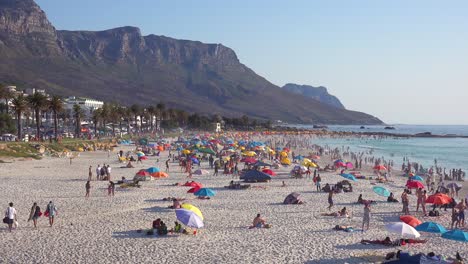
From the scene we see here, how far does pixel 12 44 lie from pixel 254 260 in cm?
17965

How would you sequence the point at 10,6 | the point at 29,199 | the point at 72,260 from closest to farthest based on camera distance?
1. the point at 72,260
2. the point at 29,199
3. the point at 10,6

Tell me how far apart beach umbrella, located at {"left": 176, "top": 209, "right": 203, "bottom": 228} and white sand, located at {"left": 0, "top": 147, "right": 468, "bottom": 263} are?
0.46m

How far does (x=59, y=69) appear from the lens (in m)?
178

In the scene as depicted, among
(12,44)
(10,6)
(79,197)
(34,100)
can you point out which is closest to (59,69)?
(12,44)

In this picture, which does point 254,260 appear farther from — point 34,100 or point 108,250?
point 34,100

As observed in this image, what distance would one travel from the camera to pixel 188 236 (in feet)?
51.3

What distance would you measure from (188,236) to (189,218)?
69 cm

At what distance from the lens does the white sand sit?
13.4 m

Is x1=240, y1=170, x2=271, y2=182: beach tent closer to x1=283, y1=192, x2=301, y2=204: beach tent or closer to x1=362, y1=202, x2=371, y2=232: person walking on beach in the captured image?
x1=283, y1=192, x2=301, y2=204: beach tent

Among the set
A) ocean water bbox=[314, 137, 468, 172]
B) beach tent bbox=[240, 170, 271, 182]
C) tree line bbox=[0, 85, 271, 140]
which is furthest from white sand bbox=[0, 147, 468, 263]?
tree line bbox=[0, 85, 271, 140]

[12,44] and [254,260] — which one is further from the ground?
[12,44]

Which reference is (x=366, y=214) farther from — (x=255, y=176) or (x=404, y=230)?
(x=255, y=176)

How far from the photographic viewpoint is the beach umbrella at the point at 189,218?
1520 centimetres

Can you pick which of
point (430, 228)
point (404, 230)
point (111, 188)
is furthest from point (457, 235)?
point (111, 188)
